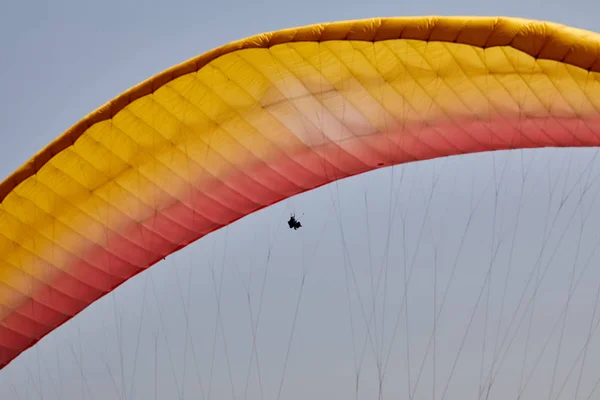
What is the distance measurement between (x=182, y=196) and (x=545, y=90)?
7.88 meters

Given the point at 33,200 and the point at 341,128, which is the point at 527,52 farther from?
the point at 33,200

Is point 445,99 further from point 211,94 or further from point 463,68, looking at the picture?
point 211,94

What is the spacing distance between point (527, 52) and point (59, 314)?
39.5 ft

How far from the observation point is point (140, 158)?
22.1 m

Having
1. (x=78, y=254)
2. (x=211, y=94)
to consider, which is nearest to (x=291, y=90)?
(x=211, y=94)

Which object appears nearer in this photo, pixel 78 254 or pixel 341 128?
pixel 341 128

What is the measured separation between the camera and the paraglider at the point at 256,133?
18.9 m

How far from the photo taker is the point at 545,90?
19156 mm

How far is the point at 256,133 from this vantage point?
2195 centimetres

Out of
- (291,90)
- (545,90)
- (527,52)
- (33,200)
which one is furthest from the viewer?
(33,200)

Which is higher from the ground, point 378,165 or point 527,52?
point 378,165

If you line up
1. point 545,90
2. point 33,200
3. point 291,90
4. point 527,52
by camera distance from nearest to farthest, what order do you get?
point 527,52
point 545,90
point 291,90
point 33,200

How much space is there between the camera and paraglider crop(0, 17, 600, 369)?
62.0ft

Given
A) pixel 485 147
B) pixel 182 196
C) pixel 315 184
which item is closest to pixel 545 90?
pixel 485 147
